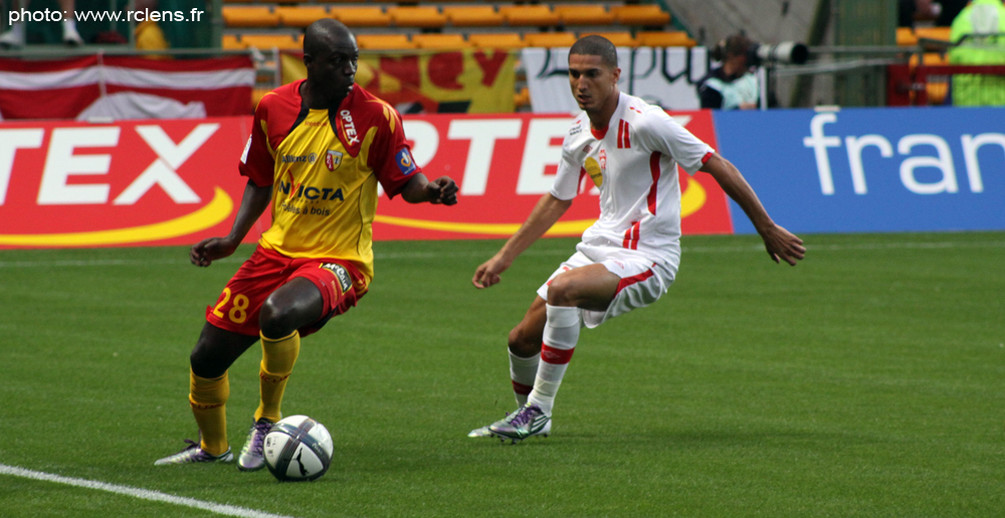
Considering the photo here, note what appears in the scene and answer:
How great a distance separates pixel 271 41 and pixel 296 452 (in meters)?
19.3

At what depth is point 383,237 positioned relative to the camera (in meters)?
15.9

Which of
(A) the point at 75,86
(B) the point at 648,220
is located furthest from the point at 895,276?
(A) the point at 75,86

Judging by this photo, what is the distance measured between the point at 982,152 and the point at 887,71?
12.0ft

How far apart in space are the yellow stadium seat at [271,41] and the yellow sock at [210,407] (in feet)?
59.3

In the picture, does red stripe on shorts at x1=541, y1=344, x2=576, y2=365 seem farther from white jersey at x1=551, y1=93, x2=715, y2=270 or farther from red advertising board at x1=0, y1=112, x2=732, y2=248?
red advertising board at x1=0, y1=112, x2=732, y2=248

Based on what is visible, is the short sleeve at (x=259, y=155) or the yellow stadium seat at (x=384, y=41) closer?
the short sleeve at (x=259, y=155)

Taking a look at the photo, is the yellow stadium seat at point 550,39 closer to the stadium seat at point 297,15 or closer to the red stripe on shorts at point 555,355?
the stadium seat at point 297,15

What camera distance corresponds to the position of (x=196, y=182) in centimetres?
1528

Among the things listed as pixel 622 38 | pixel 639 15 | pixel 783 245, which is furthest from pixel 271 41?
pixel 783 245

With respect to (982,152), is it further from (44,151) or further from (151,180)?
(44,151)

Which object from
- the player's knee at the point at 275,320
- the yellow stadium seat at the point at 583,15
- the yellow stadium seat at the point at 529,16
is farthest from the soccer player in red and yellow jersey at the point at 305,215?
the yellow stadium seat at the point at 583,15

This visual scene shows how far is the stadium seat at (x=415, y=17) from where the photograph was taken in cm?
2547

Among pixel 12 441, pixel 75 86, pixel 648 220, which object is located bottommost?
pixel 75 86

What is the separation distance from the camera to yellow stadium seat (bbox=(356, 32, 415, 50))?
80.4 feet
